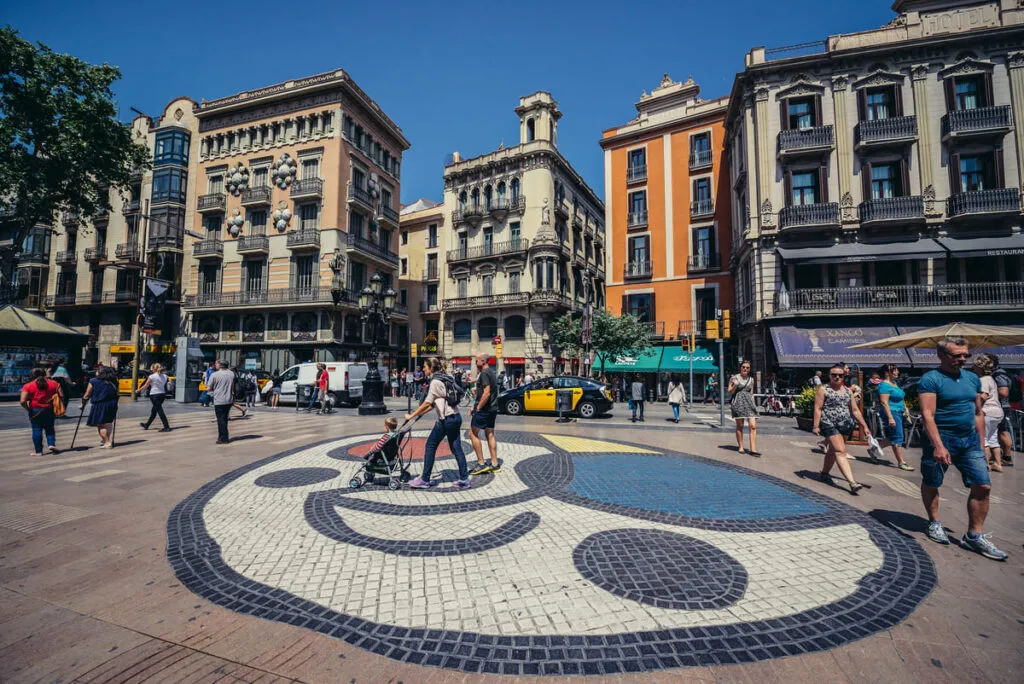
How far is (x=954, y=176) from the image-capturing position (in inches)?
718

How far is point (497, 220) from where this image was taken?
106 feet

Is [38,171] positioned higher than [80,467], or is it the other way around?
[38,171]

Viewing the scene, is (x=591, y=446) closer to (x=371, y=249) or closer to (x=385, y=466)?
(x=385, y=466)

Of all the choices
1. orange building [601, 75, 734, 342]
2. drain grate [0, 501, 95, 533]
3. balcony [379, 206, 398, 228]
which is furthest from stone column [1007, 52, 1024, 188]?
balcony [379, 206, 398, 228]

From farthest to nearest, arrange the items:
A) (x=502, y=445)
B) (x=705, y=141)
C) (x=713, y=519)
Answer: (x=705, y=141) < (x=502, y=445) < (x=713, y=519)

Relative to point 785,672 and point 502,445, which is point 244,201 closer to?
point 502,445

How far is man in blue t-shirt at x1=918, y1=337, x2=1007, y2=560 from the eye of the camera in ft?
12.4

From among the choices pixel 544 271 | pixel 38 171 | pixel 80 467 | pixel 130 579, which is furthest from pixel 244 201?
pixel 130 579

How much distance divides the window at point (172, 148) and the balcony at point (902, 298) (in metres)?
42.7

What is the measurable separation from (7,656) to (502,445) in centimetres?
692

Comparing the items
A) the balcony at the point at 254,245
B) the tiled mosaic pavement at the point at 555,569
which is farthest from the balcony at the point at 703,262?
the balcony at the point at 254,245

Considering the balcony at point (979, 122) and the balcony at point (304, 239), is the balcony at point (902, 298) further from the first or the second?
the balcony at point (304, 239)

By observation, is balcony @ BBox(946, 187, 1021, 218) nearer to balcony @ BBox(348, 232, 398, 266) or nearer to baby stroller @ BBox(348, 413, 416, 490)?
baby stroller @ BBox(348, 413, 416, 490)

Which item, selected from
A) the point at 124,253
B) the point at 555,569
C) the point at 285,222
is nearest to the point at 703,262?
the point at 555,569
